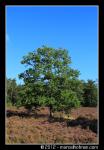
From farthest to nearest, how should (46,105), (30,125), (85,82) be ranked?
1. (46,105)
2. (85,82)
3. (30,125)

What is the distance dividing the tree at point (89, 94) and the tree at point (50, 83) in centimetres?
23

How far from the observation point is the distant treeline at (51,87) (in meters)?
7.04

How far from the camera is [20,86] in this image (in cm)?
722

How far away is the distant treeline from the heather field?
7.6 inches

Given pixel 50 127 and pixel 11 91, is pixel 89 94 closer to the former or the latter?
pixel 50 127

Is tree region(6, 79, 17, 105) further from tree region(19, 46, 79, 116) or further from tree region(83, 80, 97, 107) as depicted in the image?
tree region(83, 80, 97, 107)

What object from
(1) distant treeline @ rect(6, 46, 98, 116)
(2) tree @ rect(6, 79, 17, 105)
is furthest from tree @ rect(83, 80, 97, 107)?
(2) tree @ rect(6, 79, 17, 105)

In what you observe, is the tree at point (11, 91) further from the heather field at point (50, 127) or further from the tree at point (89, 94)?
the tree at point (89, 94)

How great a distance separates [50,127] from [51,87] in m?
1.18
